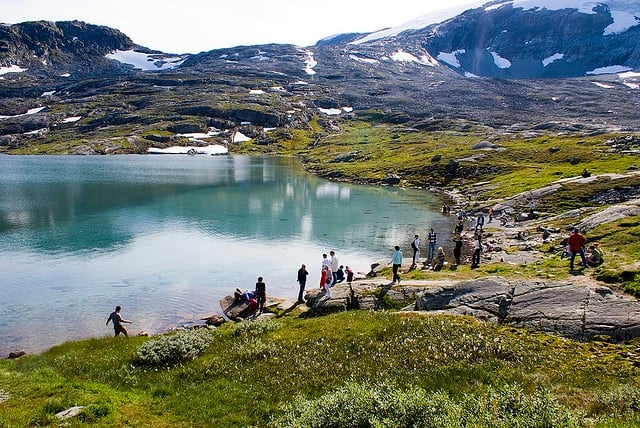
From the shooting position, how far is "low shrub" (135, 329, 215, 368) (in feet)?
62.0

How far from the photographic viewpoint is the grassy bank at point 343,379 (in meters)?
11.2

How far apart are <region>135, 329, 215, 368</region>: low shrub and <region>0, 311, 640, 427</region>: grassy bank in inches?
2.7

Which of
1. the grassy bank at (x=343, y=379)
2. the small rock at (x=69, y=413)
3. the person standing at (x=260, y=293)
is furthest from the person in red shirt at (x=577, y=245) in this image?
the small rock at (x=69, y=413)

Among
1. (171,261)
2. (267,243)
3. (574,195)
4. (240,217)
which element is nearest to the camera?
(171,261)

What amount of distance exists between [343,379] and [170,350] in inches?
339

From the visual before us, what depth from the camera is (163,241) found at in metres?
58.3

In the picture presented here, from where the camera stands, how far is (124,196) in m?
94.5

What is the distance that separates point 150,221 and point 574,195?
233 feet

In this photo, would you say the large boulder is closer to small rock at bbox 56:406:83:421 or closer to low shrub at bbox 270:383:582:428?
low shrub at bbox 270:383:582:428

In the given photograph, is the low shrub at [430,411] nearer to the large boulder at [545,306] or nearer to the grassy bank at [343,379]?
the grassy bank at [343,379]

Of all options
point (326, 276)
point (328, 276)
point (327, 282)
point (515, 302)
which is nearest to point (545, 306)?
point (515, 302)

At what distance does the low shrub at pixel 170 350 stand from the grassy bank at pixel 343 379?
0.22 feet

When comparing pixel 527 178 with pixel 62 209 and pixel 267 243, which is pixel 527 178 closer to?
pixel 267 243

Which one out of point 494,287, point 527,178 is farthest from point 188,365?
point 527,178
